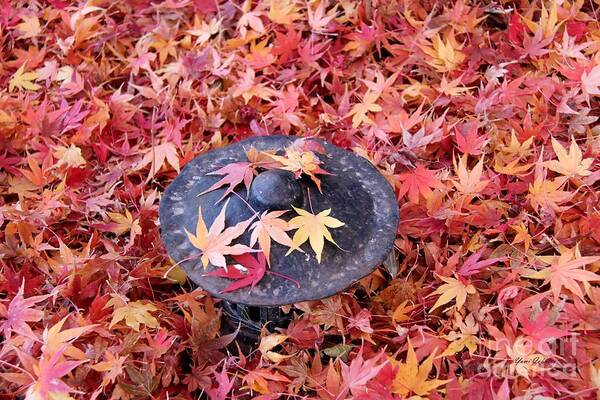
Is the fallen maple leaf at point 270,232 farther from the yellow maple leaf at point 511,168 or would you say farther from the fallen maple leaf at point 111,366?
the yellow maple leaf at point 511,168

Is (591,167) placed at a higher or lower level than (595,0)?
lower

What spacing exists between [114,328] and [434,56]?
6.46 ft

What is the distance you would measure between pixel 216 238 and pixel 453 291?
2.88 ft

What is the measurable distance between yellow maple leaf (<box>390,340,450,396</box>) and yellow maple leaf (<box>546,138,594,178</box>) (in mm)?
977

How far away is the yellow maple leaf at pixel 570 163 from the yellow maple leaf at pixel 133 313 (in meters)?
1.63

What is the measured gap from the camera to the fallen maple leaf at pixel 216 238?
68.6 inches

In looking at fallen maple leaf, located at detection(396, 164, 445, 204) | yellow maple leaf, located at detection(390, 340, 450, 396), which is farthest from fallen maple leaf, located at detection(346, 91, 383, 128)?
yellow maple leaf, located at detection(390, 340, 450, 396)

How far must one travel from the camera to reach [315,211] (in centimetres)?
182

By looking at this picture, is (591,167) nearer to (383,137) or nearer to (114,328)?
(383,137)

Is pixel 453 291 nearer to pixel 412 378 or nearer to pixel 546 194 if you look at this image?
pixel 412 378

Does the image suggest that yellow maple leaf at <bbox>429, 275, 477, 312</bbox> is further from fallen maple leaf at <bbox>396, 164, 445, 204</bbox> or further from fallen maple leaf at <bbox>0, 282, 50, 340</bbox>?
fallen maple leaf at <bbox>0, 282, 50, 340</bbox>

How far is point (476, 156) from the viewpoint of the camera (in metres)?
2.54

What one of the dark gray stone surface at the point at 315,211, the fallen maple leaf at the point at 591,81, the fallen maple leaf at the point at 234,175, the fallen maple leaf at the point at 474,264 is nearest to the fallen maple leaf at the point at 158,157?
the dark gray stone surface at the point at 315,211

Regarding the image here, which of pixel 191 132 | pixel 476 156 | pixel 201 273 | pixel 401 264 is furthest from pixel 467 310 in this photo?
pixel 191 132
